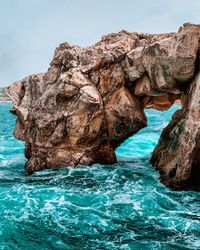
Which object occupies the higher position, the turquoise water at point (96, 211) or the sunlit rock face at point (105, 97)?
the sunlit rock face at point (105, 97)

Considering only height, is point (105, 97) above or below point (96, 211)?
above

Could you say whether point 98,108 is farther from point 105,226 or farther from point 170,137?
point 105,226

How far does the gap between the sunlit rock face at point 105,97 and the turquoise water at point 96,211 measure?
1.22 meters

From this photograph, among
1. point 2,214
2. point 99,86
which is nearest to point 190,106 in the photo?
point 99,86

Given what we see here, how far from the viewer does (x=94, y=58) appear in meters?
19.2

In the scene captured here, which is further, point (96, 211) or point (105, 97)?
point (105, 97)

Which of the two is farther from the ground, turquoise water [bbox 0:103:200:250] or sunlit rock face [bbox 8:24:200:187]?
sunlit rock face [bbox 8:24:200:187]

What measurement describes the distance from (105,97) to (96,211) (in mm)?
7802

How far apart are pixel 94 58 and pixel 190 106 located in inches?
248

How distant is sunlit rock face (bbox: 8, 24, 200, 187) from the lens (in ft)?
55.8

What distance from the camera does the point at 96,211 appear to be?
42.2ft

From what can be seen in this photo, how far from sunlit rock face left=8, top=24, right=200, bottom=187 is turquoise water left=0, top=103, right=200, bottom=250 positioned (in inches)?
48.1

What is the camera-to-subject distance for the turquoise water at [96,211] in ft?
34.4

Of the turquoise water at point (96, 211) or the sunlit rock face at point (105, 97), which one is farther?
the sunlit rock face at point (105, 97)
